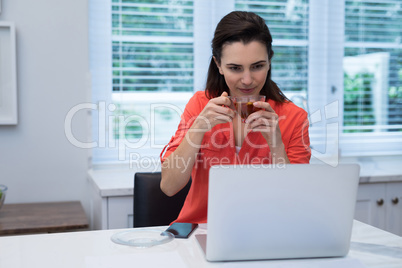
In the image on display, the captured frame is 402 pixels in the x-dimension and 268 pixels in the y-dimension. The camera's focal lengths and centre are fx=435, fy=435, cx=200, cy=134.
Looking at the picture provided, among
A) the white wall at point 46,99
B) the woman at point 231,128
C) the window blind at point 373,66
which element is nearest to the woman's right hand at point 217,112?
the woman at point 231,128

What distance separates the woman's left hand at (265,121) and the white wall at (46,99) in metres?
1.35

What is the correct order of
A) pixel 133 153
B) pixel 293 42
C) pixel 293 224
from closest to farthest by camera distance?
pixel 293 224
pixel 133 153
pixel 293 42

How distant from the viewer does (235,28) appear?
1609 mm

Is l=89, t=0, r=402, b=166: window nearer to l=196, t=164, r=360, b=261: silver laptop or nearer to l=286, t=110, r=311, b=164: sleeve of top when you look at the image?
l=286, t=110, r=311, b=164: sleeve of top

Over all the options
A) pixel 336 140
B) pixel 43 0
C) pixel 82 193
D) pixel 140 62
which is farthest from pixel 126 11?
pixel 336 140

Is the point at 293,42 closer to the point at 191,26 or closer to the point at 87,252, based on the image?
the point at 191,26

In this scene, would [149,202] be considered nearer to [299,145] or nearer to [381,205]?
[299,145]

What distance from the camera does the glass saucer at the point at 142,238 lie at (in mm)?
1166

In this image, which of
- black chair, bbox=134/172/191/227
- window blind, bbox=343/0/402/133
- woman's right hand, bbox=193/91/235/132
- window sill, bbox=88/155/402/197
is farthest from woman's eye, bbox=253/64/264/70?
window blind, bbox=343/0/402/133

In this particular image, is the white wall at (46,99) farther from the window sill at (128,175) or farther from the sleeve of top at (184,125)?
the sleeve of top at (184,125)

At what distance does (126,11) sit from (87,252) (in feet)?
6.18

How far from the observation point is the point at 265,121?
1.41 meters

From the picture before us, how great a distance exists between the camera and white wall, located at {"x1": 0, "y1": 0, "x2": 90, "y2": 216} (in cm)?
242

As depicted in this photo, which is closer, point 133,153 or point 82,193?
point 82,193
